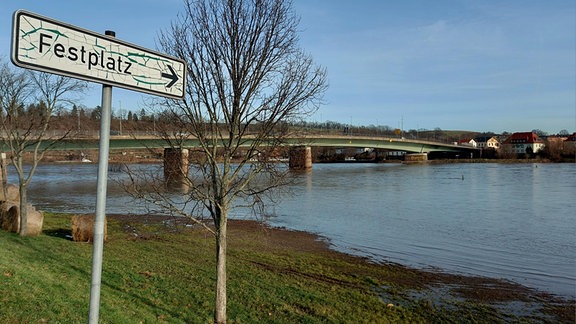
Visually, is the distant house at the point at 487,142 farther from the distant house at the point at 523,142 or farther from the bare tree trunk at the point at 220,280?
the bare tree trunk at the point at 220,280

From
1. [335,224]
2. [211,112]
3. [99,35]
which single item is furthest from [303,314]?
[335,224]

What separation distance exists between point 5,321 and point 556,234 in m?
23.7

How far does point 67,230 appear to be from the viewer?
54.3 ft

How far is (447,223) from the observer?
2500cm

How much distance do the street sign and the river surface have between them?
7.40 m

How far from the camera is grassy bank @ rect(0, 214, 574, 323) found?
22.4ft

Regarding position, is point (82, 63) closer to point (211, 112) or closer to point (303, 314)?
point (211, 112)

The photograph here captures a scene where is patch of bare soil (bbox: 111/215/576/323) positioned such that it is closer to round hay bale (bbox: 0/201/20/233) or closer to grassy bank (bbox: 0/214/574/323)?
grassy bank (bbox: 0/214/574/323)

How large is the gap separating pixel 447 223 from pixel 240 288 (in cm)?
1816

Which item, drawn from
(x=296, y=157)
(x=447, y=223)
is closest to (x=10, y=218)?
(x=296, y=157)

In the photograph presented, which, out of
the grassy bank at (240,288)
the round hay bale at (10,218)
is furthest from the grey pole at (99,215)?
the round hay bale at (10,218)

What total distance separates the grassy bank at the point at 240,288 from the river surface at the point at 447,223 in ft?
7.01

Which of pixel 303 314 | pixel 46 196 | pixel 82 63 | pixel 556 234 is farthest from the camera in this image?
pixel 46 196

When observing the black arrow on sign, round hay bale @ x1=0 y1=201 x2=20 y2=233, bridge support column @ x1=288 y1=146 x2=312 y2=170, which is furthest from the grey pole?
round hay bale @ x1=0 y1=201 x2=20 y2=233
